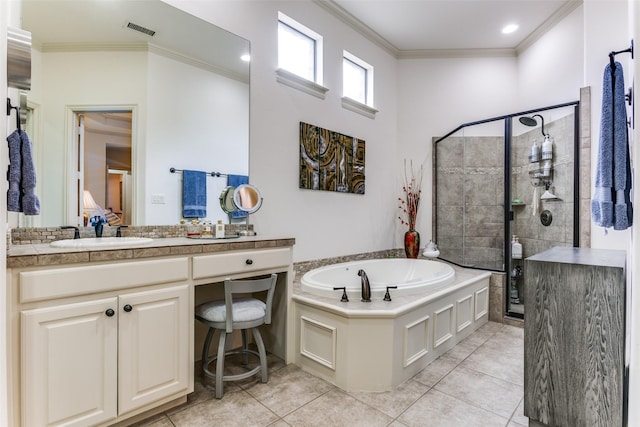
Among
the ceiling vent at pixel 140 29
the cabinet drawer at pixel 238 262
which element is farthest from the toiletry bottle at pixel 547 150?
the ceiling vent at pixel 140 29

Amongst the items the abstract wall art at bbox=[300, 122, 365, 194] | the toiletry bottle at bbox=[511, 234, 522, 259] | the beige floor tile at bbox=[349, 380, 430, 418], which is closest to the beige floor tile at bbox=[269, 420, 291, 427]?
the beige floor tile at bbox=[349, 380, 430, 418]

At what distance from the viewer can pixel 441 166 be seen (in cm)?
392

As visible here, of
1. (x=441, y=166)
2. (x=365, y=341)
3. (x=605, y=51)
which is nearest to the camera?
(x=365, y=341)

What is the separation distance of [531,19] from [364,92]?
185 centimetres

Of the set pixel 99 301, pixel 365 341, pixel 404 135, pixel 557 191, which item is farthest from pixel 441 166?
pixel 99 301

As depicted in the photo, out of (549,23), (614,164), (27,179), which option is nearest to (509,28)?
(549,23)

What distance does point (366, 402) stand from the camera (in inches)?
72.5

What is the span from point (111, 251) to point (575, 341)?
6.87 feet

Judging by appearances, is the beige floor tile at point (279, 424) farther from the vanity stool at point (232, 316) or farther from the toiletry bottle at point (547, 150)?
the toiletry bottle at point (547, 150)

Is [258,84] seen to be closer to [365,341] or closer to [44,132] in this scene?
[44,132]

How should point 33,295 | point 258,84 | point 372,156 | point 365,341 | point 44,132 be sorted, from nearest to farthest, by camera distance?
1. point 33,295
2. point 44,132
3. point 365,341
4. point 258,84
5. point 372,156

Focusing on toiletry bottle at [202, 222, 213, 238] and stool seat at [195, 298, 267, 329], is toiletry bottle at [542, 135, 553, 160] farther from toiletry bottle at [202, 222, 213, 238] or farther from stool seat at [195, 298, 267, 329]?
toiletry bottle at [202, 222, 213, 238]

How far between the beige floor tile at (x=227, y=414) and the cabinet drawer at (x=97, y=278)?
28.7 inches

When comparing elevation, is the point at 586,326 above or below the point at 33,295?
below
